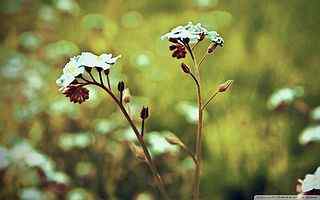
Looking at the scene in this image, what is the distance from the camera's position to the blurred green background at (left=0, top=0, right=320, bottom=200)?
74.7 inches

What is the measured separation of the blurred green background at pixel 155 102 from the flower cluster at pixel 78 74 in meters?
0.52

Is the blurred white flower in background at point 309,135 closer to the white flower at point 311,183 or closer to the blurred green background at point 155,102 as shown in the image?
the blurred green background at point 155,102

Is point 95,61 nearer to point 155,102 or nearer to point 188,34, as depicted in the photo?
point 188,34

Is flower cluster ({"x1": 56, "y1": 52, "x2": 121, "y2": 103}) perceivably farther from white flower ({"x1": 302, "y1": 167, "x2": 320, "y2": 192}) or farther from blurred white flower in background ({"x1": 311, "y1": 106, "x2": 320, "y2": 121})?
blurred white flower in background ({"x1": 311, "y1": 106, "x2": 320, "y2": 121})

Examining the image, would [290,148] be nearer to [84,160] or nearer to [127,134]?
[127,134]

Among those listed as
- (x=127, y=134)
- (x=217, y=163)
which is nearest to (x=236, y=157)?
(x=217, y=163)

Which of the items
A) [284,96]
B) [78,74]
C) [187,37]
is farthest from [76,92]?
[284,96]

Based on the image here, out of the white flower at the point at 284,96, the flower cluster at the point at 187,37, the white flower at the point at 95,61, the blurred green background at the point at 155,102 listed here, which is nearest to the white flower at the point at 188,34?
the flower cluster at the point at 187,37

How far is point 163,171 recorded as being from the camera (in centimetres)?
195

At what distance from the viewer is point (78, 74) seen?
56.3 inches

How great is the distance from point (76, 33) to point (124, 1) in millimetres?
207

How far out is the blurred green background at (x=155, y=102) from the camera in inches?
74.7

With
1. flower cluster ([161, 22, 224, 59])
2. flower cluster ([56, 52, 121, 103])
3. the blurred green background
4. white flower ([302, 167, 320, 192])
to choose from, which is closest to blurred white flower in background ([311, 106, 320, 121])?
the blurred green background

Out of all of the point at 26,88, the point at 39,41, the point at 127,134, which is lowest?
the point at 127,134
